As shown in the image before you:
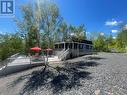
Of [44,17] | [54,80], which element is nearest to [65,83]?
[54,80]

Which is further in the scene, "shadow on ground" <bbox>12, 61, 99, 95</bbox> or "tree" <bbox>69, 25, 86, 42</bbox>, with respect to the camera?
"tree" <bbox>69, 25, 86, 42</bbox>

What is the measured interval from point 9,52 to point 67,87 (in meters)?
19.6

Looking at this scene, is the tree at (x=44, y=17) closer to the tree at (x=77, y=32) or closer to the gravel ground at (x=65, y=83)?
the gravel ground at (x=65, y=83)

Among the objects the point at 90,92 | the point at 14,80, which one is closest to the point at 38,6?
the point at 14,80

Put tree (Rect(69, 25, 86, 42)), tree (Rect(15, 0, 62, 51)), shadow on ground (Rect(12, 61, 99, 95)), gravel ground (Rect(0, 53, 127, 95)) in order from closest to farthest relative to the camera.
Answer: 1. gravel ground (Rect(0, 53, 127, 95))
2. shadow on ground (Rect(12, 61, 99, 95))
3. tree (Rect(15, 0, 62, 51))
4. tree (Rect(69, 25, 86, 42))

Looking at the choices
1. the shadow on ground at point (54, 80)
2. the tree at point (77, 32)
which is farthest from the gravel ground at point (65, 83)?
the tree at point (77, 32)

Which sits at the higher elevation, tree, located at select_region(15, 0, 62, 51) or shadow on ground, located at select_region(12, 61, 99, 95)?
tree, located at select_region(15, 0, 62, 51)

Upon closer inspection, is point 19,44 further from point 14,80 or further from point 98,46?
point 98,46

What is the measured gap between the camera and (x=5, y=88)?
14.2 m

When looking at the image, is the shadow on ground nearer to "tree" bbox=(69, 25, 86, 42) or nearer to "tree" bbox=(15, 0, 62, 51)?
"tree" bbox=(15, 0, 62, 51)

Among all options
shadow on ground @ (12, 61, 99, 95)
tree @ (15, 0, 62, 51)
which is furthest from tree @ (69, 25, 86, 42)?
shadow on ground @ (12, 61, 99, 95)

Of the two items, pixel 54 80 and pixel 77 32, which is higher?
pixel 77 32

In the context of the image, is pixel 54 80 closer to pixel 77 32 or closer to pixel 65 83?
pixel 65 83

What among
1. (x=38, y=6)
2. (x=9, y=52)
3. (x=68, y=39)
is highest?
(x=38, y=6)
